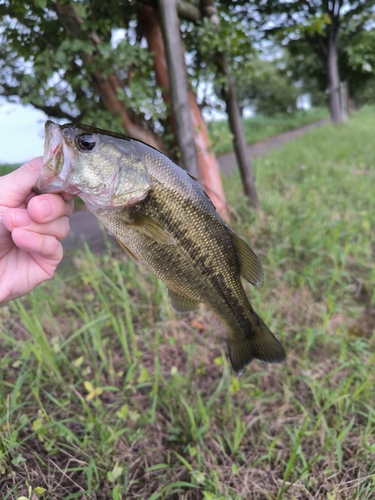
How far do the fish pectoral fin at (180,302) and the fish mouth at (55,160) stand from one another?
25.0 inches

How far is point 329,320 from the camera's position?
284 cm

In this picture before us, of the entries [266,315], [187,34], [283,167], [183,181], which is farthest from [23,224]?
[283,167]

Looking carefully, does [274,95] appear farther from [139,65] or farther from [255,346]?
[255,346]

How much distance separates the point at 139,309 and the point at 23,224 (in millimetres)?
1709

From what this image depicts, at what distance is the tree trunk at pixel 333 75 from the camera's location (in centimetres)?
1408

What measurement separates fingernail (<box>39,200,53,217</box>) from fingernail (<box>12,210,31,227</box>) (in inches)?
3.8

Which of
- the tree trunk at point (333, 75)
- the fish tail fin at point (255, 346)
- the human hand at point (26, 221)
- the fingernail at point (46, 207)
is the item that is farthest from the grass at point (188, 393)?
the tree trunk at point (333, 75)

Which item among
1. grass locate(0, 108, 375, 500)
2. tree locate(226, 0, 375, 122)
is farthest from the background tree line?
tree locate(226, 0, 375, 122)

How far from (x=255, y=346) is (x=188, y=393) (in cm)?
75

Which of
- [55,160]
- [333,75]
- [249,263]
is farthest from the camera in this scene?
[333,75]

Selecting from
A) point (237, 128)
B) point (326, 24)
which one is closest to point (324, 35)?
point (326, 24)

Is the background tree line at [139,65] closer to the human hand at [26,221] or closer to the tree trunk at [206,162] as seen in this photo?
the tree trunk at [206,162]

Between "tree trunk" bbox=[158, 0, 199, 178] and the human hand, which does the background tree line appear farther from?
the human hand

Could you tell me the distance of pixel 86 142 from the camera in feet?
3.93
